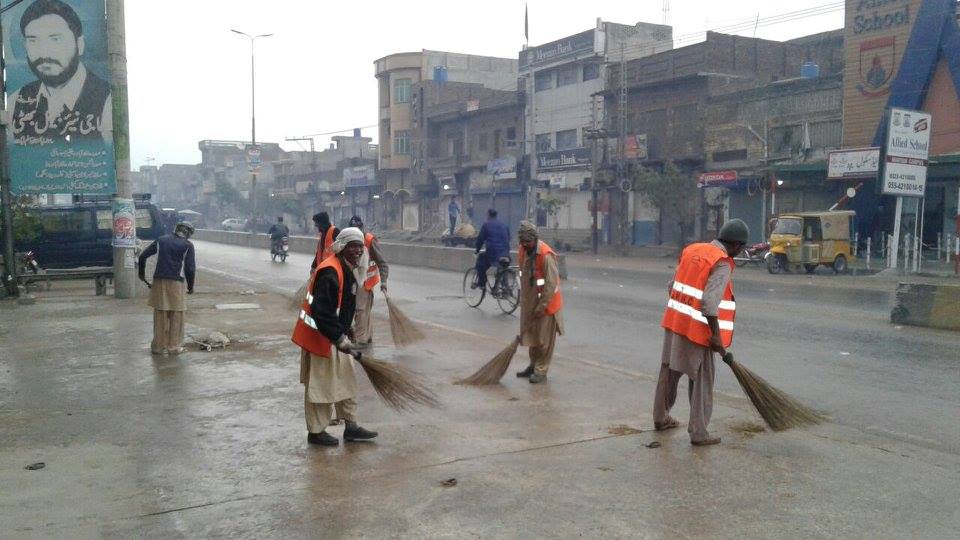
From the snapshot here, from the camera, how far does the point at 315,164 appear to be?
250ft

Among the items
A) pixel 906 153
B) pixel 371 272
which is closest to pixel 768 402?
pixel 371 272

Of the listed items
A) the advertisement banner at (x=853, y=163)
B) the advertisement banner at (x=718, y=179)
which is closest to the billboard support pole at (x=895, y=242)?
the advertisement banner at (x=853, y=163)

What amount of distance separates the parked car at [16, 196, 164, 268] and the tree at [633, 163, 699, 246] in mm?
22644

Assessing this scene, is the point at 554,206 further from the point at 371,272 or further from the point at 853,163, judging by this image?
the point at 371,272

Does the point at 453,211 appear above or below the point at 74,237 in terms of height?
above

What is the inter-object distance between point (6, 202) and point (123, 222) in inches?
79.0

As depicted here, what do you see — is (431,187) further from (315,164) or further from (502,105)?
(315,164)

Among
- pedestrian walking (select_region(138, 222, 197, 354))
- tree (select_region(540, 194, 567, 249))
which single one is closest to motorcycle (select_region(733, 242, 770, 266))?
tree (select_region(540, 194, 567, 249))

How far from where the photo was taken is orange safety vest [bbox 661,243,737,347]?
573 cm

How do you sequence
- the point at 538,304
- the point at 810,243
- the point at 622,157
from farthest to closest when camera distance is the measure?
1. the point at 622,157
2. the point at 810,243
3. the point at 538,304

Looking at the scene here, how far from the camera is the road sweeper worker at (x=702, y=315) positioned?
567 centimetres

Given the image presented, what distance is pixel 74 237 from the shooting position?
20156mm

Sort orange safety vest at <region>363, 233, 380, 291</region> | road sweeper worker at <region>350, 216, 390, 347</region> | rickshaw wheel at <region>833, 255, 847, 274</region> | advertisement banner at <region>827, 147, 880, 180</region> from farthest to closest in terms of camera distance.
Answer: advertisement banner at <region>827, 147, 880, 180</region>, rickshaw wheel at <region>833, 255, 847, 274</region>, orange safety vest at <region>363, 233, 380, 291</region>, road sweeper worker at <region>350, 216, 390, 347</region>

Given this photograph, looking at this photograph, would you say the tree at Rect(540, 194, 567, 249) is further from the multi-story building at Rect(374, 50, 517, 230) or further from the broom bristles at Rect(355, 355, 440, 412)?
the broom bristles at Rect(355, 355, 440, 412)
